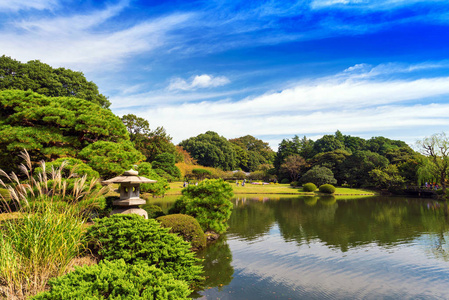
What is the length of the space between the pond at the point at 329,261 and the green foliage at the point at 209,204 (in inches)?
39.8

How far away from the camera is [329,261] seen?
939 centimetres

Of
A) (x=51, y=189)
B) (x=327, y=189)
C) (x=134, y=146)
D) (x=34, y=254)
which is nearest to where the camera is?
(x=34, y=254)

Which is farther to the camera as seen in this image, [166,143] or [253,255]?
[166,143]

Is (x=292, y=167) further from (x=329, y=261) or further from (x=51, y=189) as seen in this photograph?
(x=51, y=189)

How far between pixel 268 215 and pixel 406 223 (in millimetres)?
8399

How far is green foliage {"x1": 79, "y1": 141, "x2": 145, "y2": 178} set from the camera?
12.4m

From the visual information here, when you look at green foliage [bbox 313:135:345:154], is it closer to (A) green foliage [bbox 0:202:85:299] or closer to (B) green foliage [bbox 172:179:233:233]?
(B) green foliage [bbox 172:179:233:233]

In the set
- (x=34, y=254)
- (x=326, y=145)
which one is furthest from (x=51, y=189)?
(x=326, y=145)

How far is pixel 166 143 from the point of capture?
41.1m

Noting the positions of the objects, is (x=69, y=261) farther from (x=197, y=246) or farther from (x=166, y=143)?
(x=166, y=143)

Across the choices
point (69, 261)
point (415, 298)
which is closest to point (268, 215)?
point (415, 298)

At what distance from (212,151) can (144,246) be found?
55784 millimetres

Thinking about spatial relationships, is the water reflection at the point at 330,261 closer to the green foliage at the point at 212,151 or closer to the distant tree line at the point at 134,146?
the distant tree line at the point at 134,146

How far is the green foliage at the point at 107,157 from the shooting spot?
12398 mm
